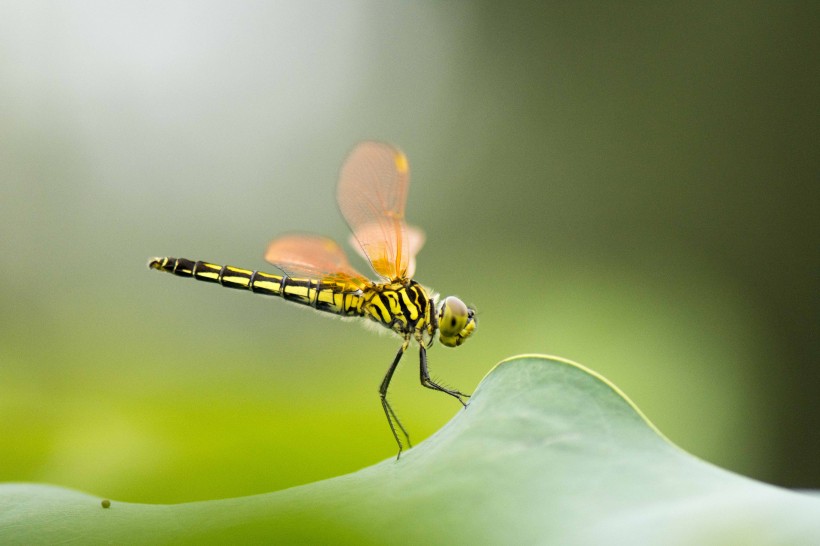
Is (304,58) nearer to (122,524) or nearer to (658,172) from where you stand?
(658,172)

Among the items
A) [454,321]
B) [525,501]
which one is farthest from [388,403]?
[525,501]

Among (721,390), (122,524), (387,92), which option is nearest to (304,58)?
(387,92)

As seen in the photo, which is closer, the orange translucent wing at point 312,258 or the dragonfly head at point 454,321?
the dragonfly head at point 454,321

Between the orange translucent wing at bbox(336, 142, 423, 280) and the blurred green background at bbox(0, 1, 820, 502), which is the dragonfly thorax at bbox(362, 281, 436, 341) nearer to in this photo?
the orange translucent wing at bbox(336, 142, 423, 280)

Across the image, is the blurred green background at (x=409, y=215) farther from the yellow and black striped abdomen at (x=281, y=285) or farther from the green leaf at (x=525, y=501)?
the green leaf at (x=525, y=501)

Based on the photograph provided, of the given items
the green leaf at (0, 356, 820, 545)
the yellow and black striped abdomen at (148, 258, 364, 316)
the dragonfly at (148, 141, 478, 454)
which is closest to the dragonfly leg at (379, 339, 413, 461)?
the dragonfly at (148, 141, 478, 454)

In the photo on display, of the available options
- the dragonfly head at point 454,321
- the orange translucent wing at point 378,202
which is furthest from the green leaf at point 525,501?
the orange translucent wing at point 378,202

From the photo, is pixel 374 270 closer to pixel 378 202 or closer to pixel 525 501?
pixel 378 202

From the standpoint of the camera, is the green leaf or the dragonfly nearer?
the green leaf
